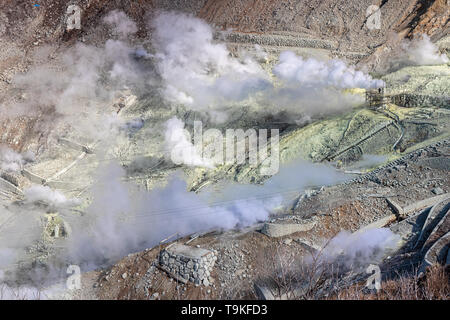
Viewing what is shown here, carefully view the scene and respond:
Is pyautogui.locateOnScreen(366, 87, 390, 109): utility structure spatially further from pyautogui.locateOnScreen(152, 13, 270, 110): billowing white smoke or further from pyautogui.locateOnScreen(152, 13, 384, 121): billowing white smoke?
pyautogui.locateOnScreen(152, 13, 270, 110): billowing white smoke

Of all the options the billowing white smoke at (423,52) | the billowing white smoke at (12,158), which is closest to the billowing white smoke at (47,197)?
the billowing white smoke at (12,158)

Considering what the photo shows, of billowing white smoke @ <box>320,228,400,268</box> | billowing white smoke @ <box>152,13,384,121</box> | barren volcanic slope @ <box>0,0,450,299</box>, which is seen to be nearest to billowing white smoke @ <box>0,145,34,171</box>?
barren volcanic slope @ <box>0,0,450,299</box>

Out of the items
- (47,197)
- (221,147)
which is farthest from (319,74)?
(47,197)

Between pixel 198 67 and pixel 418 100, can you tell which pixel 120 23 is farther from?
pixel 418 100

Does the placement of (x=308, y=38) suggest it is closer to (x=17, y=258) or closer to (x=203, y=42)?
(x=203, y=42)

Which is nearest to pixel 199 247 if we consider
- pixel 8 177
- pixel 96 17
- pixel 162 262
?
pixel 162 262
